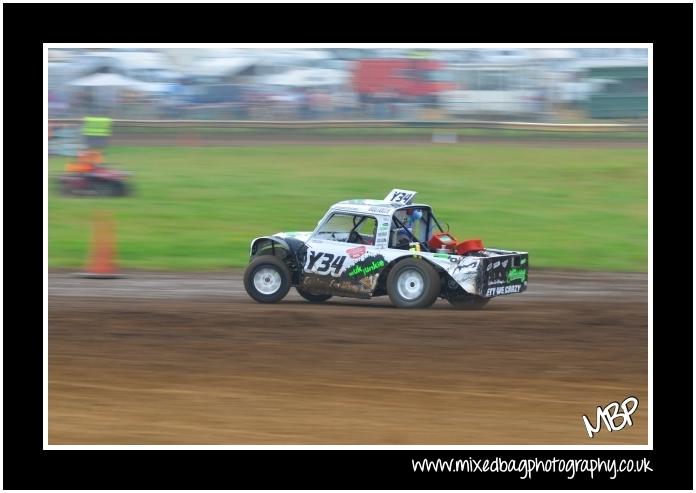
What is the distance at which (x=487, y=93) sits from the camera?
25953mm

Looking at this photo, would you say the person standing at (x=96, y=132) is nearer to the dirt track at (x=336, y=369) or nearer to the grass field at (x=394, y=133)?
the grass field at (x=394, y=133)

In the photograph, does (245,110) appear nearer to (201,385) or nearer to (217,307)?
(217,307)

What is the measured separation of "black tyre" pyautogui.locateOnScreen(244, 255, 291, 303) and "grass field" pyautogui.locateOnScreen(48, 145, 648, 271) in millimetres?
3743

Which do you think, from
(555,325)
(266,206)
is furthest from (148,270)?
(555,325)

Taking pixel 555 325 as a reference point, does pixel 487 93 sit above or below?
above

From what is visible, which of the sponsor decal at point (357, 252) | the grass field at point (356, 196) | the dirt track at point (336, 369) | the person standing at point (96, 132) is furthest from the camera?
the person standing at point (96, 132)

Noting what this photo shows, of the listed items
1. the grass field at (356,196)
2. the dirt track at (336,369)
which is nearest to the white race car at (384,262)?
the dirt track at (336,369)

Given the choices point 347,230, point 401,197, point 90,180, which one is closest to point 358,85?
point 90,180

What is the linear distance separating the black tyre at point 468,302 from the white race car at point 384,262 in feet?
0.04

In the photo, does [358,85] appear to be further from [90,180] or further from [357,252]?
Result: [357,252]

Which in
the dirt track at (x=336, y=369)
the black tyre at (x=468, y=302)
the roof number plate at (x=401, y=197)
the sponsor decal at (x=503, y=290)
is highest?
the roof number plate at (x=401, y=197)

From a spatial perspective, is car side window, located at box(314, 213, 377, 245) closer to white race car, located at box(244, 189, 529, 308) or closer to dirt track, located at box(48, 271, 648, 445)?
white race car, located at box(244, 189, 529, 308)

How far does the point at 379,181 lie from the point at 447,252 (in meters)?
9.36

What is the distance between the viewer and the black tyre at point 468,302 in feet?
43.8
